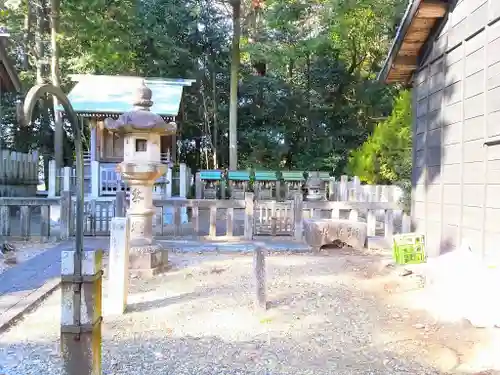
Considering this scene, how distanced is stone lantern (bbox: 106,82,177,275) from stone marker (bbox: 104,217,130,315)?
176 centimetres

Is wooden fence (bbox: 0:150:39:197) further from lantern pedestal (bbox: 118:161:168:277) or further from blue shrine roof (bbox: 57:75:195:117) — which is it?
lantern pedestal (bbox: 118:161:168:277)

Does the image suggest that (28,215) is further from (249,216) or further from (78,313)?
(78,313)

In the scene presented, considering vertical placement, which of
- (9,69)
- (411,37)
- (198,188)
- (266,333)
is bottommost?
(266,333)

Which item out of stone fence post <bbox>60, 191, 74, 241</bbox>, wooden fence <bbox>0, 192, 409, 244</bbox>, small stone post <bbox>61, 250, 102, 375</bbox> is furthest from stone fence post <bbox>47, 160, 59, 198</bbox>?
small stone post <bbox>61, 250, 102, 375</bbox>

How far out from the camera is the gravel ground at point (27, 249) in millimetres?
8280

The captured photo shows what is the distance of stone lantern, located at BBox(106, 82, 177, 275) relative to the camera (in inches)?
292

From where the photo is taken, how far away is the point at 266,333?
4.77 meters

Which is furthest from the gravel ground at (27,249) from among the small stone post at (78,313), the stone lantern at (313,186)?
the stone lantern at (313,186)

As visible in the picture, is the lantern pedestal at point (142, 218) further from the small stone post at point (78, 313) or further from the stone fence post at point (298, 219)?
the small stone post at point (78, 313)

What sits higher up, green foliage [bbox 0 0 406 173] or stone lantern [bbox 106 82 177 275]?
green foliage [bbox 0 0 406 173]

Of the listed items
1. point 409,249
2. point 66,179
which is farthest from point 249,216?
point 66,179

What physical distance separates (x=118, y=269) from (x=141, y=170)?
244 cm

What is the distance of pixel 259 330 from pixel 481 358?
7.10ft

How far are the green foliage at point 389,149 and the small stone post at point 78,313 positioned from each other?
460 inches
